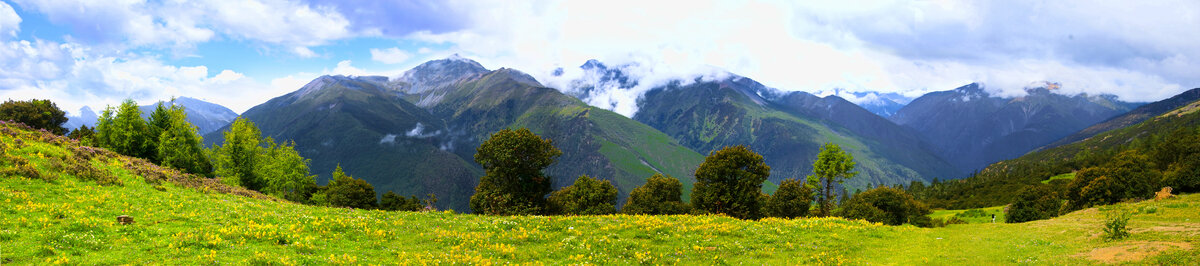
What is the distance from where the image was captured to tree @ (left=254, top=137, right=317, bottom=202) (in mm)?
70500

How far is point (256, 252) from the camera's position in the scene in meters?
15.7

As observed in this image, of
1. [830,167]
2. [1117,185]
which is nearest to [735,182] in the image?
[830,167]

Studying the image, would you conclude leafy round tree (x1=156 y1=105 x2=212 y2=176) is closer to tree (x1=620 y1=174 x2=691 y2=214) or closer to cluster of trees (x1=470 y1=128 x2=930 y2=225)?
cluster of trees (x1=470 y1=128 x2=930 y2=225)

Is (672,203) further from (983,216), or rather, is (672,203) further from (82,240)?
(82,240)

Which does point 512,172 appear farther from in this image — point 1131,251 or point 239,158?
point 1131,251

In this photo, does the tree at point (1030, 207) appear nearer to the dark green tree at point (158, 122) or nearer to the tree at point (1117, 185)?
the tree at point (1117, 185)

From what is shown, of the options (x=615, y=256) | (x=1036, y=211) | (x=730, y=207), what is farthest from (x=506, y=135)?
(x=1036, y=211)

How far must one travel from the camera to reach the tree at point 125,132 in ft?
176

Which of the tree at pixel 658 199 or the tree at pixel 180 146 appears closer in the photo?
the tree at pixel 180 146

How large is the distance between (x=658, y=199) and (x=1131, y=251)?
59933mm

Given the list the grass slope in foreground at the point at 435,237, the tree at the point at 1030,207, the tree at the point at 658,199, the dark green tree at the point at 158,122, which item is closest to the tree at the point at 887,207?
the tree at the point at 1030,207

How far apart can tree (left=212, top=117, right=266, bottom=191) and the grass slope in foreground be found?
41854 millimetres

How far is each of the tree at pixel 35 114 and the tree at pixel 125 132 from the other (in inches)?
572

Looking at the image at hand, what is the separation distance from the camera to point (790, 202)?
2507 inches
